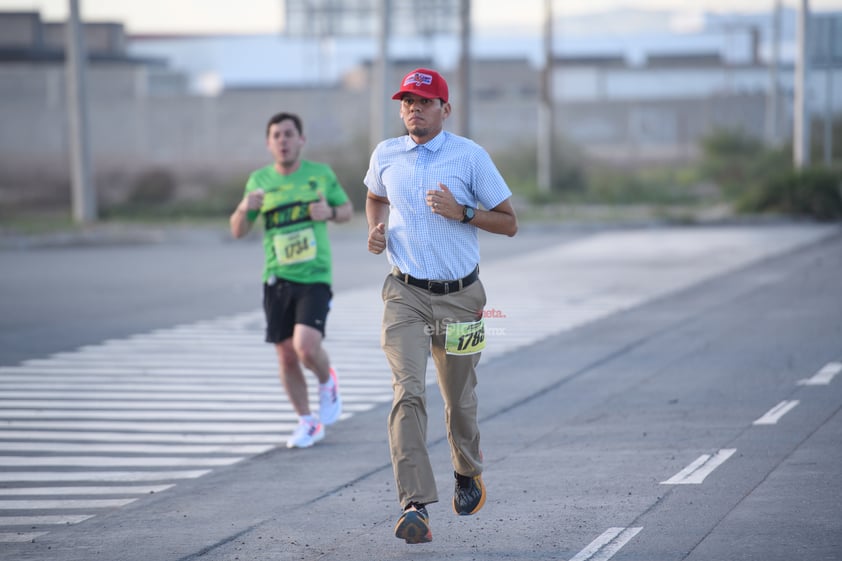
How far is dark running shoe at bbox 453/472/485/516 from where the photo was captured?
670 centimetres

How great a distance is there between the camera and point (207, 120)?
7350cm

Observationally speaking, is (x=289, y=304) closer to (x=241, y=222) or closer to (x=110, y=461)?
(x=241, y=222)

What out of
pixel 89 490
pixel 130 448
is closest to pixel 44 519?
pixel 89 490

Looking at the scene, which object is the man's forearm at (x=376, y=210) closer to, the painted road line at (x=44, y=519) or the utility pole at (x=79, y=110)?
the painted road line at (x=44, y=519)

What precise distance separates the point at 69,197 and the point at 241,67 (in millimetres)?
57875

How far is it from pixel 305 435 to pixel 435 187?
3038mm

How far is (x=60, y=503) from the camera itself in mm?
7656

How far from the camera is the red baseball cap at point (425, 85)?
6.44 metres

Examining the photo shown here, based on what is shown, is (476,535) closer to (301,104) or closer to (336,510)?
(336,510)

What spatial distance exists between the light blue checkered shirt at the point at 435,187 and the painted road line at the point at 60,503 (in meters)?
2.29

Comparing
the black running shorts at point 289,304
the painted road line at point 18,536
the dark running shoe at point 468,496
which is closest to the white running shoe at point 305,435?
→ the black running shorts at point 289,304

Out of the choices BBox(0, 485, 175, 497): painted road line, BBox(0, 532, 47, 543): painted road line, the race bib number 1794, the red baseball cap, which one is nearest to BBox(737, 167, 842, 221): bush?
the race bib number 1794

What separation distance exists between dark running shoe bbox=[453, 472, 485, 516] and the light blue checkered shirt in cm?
100

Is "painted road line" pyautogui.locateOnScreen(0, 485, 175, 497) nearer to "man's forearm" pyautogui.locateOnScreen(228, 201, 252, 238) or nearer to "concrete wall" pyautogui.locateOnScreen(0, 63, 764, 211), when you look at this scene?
"man's forearm" pyautogui.locateOnScreen(228, 201, 252, 238)
